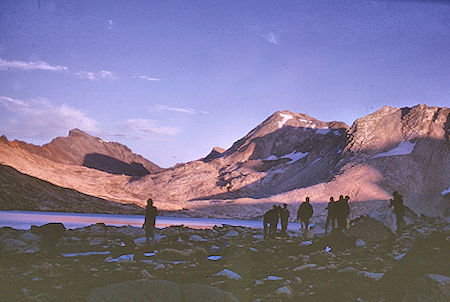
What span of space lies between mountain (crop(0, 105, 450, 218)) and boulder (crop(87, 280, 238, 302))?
66944 millimetres

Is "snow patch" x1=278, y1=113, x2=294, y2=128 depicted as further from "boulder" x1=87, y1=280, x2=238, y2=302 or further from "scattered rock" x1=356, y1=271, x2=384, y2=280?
"boulder" x1=87, y1=280, x2=238, y2=302

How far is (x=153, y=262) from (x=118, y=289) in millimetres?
6960

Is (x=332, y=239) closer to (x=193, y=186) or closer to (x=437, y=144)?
(x=437, y=144)

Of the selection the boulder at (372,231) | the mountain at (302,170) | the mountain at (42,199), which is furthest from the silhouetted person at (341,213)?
the mountain at (42,199)

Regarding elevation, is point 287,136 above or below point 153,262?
above

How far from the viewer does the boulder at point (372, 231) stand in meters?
17.9

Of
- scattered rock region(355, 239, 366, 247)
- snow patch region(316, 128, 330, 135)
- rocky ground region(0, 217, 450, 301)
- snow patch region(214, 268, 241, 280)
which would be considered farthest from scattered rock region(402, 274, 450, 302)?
snow patch region(316, 128, 330, 135)

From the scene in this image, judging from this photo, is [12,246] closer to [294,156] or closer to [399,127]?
[399,127]

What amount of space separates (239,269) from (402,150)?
83.6 meters

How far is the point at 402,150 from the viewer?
285ft

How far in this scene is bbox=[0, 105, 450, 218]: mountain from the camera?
8025 cm

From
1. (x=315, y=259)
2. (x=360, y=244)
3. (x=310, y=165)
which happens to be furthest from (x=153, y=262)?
(x=310, y=165)

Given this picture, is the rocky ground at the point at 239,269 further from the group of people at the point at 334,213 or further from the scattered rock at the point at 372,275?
the group of people at the point at 334,213

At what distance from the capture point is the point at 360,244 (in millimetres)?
16234
